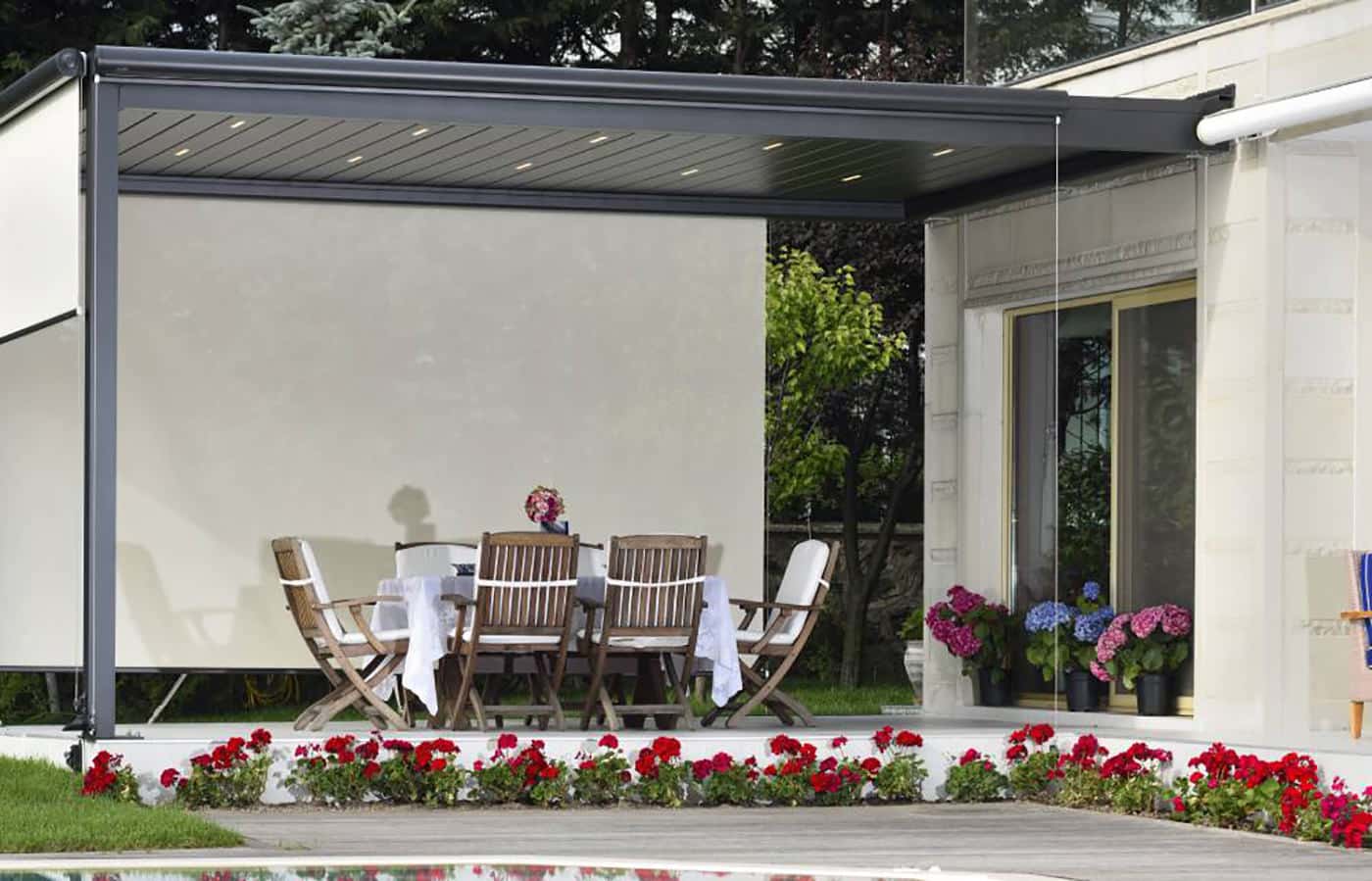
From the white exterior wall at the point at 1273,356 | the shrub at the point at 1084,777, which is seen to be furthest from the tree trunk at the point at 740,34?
the shrub at the point at 1084,777

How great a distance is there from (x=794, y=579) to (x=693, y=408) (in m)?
2.80

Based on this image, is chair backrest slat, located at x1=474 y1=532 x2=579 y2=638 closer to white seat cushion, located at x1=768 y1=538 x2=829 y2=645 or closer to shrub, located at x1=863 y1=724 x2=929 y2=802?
white seat cushion, located at x1=768 y1=538 x2=829 y2=645

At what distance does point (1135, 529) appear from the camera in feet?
36.9

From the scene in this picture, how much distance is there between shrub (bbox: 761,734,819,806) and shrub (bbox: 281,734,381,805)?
5.25 ft

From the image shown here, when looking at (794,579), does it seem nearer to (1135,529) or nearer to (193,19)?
(1135,529)

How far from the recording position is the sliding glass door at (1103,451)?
11.0 m

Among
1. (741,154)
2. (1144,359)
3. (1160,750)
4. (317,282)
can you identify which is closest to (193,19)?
(317,282)

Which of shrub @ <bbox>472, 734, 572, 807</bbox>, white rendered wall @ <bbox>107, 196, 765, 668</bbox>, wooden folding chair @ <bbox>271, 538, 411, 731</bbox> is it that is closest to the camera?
shrub @ <bbox>472, 734, 572, 807</bbox>

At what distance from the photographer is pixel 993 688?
12164 mm

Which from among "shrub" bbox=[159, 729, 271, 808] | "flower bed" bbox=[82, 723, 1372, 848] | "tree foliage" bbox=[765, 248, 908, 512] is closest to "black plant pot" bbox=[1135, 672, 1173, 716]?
"flower bed" bbox=[82, 723, 1372, 848]

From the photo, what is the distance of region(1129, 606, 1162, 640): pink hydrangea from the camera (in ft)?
35.8

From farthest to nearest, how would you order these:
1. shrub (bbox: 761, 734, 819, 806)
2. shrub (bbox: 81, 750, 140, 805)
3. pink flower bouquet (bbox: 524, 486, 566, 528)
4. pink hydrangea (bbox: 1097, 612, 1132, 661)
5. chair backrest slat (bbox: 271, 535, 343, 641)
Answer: pink hydrangea (bbox: 1097, 612, 1132, 661)
pink flower bouquet (bbox: 524, 486, 566, 528)
chair backrest slat (bbox: 271, 535, 343, 641)
shrub (bbox: 761, 734, 819, 806)
shrub (bbox: 81, 750, 140, 805)

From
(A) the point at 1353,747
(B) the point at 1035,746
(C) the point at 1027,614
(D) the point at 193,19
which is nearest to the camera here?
(A) the point at 1353,747

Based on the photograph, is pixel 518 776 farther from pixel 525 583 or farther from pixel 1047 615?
pixel 1047 615
